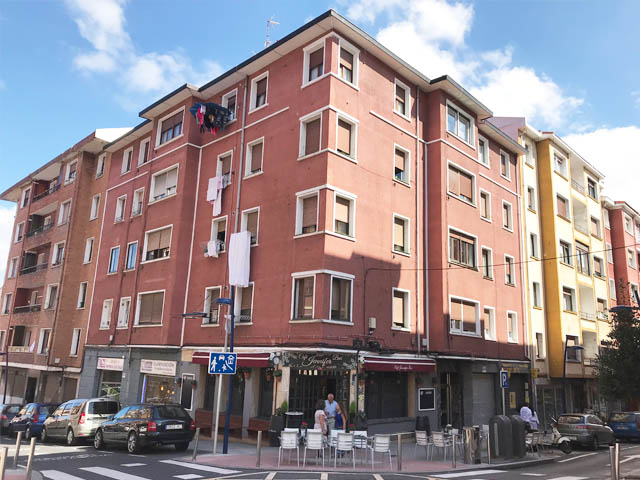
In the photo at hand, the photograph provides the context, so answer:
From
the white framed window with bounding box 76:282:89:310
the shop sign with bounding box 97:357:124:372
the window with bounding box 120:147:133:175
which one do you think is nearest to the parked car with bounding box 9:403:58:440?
the shop sign with bounding box 97:357:124:372

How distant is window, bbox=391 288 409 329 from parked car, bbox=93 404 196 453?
8871 millimetres

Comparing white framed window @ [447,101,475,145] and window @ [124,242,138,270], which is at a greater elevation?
white framed window @ [447,101,475,145]

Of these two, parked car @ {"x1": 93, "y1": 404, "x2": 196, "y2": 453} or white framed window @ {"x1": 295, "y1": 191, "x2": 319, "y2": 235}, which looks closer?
parked car @ {"x1": 93, "y1": 404, "x2": 196, "y2": 453}

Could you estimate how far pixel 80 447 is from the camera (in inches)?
733

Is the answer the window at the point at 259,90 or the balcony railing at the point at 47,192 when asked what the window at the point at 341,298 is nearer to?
the window at the point at 259,90

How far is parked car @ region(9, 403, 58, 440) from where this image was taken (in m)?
22.2

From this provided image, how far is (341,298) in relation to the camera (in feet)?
63.1

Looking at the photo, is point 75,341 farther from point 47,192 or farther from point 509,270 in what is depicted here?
point 509,270


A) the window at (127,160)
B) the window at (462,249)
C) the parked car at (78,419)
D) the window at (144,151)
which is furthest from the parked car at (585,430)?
the window at (127,160)

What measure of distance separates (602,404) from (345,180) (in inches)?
1098

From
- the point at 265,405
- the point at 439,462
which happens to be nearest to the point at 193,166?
the point at 265,405

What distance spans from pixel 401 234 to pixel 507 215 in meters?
9.42

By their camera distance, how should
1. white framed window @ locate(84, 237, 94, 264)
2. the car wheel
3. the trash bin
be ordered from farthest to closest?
white framed window @ locate(84, 237, 94, 264), the car wheel, the trash bin

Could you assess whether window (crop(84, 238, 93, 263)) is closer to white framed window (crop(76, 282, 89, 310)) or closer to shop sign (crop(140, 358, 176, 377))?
white framed window (crop(76, 282, 89, 310))
